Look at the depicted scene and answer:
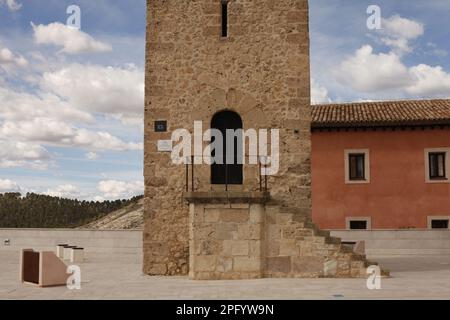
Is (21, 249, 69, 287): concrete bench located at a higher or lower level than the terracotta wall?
lower

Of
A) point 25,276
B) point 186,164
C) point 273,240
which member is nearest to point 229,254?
point 273,240

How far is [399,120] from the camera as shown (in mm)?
22594

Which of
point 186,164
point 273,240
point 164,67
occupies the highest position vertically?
point 164,67

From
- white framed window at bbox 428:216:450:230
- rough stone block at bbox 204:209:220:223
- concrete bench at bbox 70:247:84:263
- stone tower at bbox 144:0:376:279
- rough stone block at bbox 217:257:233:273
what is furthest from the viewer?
white framed window at bbox 428:216:450:230

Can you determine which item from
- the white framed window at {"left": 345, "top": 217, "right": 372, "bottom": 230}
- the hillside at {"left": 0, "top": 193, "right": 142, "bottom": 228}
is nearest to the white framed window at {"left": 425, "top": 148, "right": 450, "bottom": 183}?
the white framed window at {"left": 345, "top": 217, "right": 372, "bottom": 230}

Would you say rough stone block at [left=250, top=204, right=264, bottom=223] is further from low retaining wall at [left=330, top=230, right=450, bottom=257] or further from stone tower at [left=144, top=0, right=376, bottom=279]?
low retaining wall at [left=330, top=230, right=450, bottom=257]

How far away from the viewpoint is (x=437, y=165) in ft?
75.3

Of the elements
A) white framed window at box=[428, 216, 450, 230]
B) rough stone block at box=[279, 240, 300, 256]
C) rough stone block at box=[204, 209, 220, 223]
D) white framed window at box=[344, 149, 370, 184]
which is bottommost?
rough stone block at box=[279, 240, 300, 256]

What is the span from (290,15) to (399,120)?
443 inches

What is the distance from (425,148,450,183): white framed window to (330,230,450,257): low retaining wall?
333cm

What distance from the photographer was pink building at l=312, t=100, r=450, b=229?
74.3ft

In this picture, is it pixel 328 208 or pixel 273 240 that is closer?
pixel 273 240

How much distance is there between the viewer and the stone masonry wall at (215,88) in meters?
12.7

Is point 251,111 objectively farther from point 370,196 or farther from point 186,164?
point 370,196
